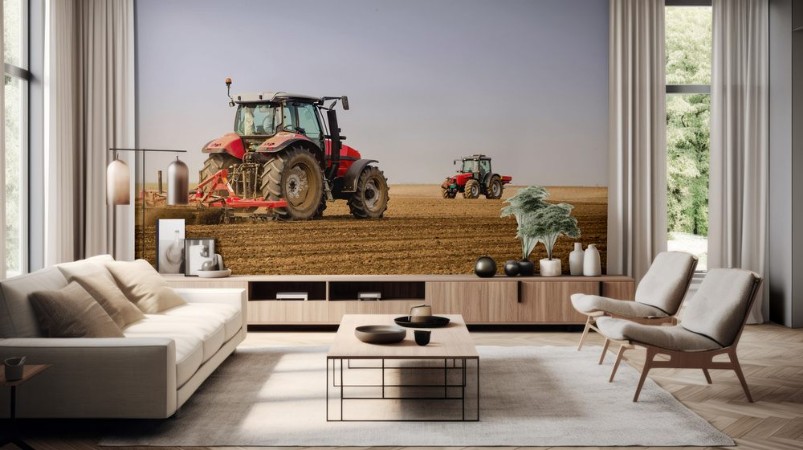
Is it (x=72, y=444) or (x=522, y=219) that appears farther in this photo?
(x=522, y=219)

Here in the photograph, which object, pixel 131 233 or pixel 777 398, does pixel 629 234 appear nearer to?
pixel 777 398

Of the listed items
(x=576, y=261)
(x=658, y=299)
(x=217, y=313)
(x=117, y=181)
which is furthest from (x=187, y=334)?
(x=576, y=261)

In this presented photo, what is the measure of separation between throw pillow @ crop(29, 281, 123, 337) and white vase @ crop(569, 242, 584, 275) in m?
4.27

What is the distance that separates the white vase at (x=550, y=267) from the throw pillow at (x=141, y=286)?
3288mm

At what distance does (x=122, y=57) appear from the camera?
→ 7.07 m

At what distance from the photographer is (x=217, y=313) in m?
5.25

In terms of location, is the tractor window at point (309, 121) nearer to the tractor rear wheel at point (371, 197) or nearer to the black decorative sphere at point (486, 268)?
the tractor rear wheel at point (371, 197)

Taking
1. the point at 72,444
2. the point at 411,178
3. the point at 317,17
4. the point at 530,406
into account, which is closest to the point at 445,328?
the point at 530,406

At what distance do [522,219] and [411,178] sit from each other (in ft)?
3.59

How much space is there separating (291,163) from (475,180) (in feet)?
5.61

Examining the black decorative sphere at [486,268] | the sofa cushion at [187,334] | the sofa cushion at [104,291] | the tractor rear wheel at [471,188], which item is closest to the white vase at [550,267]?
the black decorative sphere at [486,268]

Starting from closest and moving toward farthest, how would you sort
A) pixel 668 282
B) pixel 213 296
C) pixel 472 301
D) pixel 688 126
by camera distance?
pixel 668 282
pixel 213 296
pixel 472 301
pixel 688 126

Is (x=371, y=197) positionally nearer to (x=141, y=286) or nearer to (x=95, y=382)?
(x=141, y=286)

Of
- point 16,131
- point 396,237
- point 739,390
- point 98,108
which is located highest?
point 98,108
